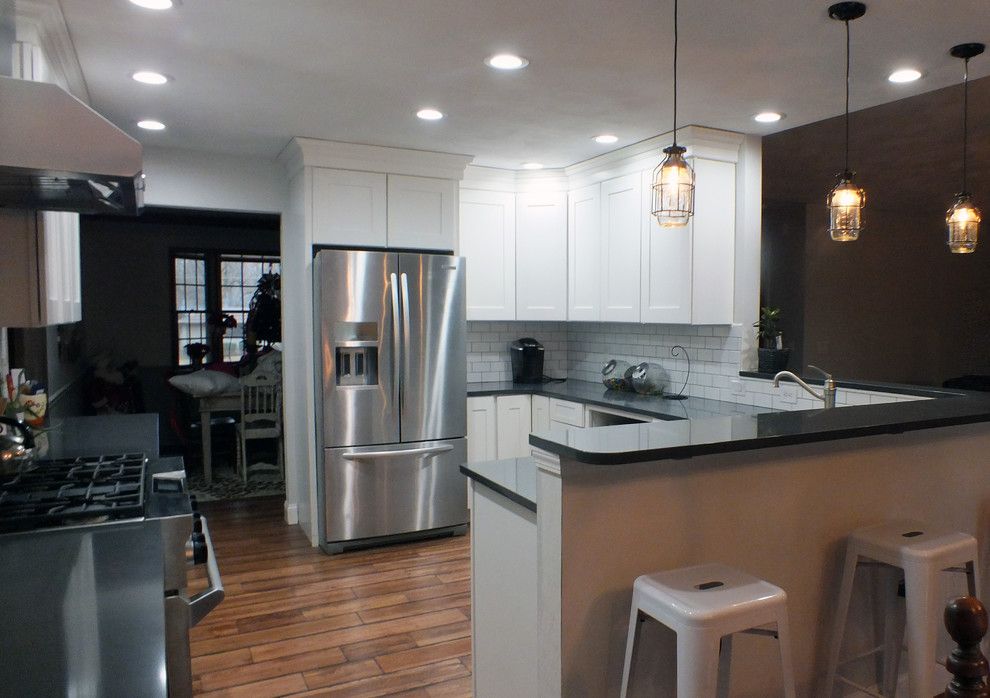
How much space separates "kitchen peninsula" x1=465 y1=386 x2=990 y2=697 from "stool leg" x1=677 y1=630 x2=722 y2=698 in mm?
336

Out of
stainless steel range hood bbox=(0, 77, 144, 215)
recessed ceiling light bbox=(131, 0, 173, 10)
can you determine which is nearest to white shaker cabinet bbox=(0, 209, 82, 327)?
stainless steel range hood bbox=(0, 77, 144, 215)

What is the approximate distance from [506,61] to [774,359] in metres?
2.23

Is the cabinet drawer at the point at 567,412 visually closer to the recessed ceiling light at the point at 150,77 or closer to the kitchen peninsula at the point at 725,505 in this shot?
the kitchen peninsula at the point at 725,505

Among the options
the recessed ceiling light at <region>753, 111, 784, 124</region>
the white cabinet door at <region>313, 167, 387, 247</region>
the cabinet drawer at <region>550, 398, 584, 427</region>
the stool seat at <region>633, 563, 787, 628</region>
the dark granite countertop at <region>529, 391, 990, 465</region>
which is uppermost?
the recessed ceiling light at <region>753, 111, 784, 124</region>

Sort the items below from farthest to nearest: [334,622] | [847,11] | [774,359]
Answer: [774,359]
[334,622]
[847,11]

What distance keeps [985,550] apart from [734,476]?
1.19m

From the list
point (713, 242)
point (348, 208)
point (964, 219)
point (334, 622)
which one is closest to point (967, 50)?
point (964, 219)

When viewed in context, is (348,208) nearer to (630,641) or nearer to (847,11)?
(847,11)

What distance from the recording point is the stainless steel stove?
100cm

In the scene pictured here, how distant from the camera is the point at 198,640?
307 cm

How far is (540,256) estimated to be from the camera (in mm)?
5043

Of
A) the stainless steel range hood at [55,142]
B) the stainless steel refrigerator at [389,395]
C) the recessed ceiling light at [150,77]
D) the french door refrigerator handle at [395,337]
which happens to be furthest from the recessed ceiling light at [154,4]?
the french door refrigerator handle at [395,337]

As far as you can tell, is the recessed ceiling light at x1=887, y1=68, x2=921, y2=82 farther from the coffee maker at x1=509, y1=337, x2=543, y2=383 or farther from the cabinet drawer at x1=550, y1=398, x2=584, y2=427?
the coffee maker at x1=509, y1=337, x2=543, y2=383

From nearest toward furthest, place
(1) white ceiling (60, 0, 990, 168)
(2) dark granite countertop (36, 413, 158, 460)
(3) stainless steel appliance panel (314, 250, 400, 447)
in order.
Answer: (1) white ceiling (60, 0, 990, 168) → (2) dark granite countertop (36, 413, 158, 460) → (3) stainless steel appliance panel (314, 250, 400, 447)
